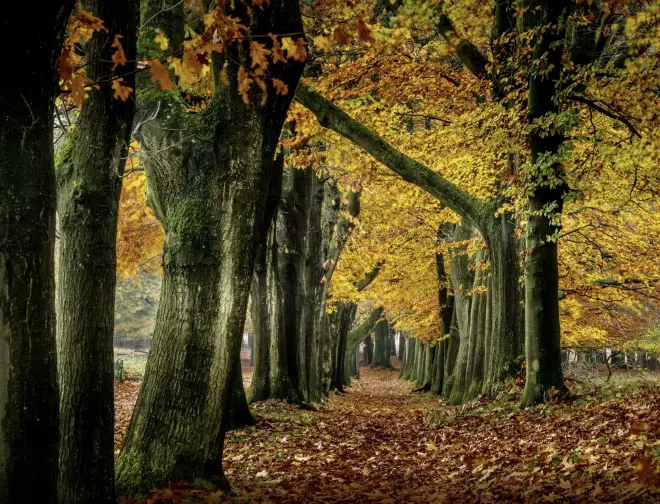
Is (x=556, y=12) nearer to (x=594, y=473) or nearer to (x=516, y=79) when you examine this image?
(x=516, y=79)

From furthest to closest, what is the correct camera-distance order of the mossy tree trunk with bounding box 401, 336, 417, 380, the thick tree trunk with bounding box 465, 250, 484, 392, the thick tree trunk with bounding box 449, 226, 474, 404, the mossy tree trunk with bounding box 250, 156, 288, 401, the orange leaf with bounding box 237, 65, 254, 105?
the mossy tree trunk with bounding box 401, 336, 417, 380, the thick tree trunk with bounding box 449, 226, 474, 404, the thick tree trunk with bounding box 465, 250, 484, 392, the mossy tree trunk with bounding box 250, 156, 288, 401, the orange leaf with bounding box 237, 65, 254, 105

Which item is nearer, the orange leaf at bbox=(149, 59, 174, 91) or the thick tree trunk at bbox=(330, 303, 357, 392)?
the orange leaf at bbox=(149, 59, 174, 91)

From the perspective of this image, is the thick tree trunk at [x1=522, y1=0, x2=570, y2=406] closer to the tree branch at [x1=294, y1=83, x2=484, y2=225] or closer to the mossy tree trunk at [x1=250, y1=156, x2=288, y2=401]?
the tree branch at [x1=294, y1=83, x2=484, y2=225]

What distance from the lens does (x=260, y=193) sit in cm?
603

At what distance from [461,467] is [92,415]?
14.3ft

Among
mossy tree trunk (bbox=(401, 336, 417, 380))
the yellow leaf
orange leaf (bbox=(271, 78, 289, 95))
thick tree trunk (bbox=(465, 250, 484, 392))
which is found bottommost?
mossy tree trunk (bbox=(401, 336, 417, 380))

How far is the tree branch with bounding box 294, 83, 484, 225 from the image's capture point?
1038cm

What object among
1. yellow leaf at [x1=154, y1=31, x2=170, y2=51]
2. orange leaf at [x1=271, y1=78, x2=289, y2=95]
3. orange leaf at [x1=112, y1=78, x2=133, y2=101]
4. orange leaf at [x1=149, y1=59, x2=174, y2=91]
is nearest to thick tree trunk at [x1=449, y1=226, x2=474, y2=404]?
orange leaf at [x1=271, y1=78, x2=289, y2=95]

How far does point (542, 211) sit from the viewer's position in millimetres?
9750

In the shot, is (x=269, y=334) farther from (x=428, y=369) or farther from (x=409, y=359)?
(x=409, y=359)

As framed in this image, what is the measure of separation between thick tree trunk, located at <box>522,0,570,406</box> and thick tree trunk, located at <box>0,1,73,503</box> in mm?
8410

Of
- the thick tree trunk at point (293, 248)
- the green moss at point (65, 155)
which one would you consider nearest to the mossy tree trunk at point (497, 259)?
the thick tree trunk at point (293, 248)

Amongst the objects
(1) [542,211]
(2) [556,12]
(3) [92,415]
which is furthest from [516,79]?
(3) [92,415]

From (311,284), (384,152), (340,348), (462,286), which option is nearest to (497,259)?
(384,152)
